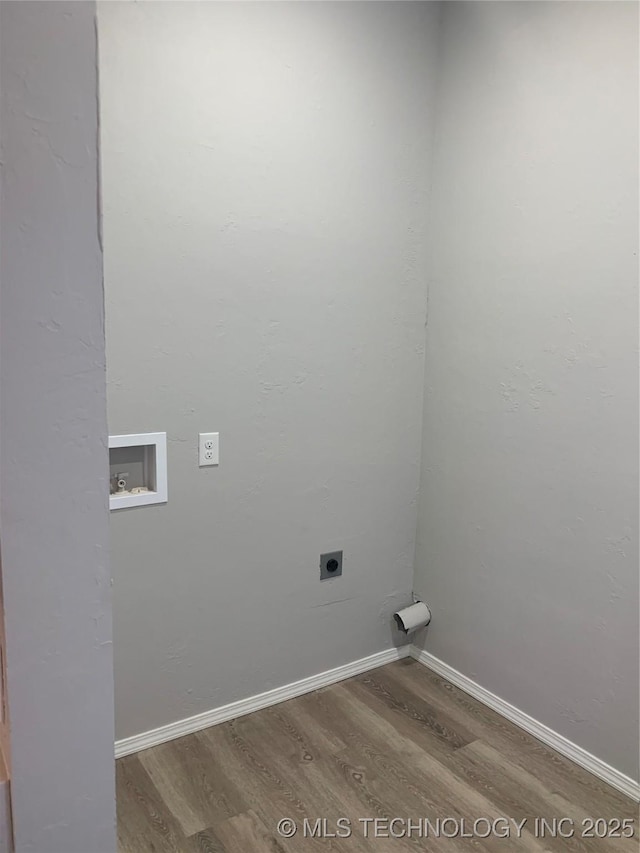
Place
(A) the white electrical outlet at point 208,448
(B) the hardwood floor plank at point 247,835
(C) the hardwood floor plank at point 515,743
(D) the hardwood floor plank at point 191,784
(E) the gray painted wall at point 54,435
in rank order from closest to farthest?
(E) the gray painted wall at point 54,435, (B) the hardwood floor plank at point 247,835, (D) the hardwood floor plank at point 191,784, (C) the hardwood floor plank at point 515,743, (A) the white electrical outlet at point 208,448

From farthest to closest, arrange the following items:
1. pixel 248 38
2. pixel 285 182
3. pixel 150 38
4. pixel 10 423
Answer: pixel 285 182 → pixel 248 38 → pixel 150 38 → pixel 10 423

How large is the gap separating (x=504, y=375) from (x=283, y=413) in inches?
30.3

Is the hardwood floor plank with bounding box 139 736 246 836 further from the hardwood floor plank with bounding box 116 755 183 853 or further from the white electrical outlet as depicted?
the white electrical outlet

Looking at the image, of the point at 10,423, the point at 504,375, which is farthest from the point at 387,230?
the point at 10,423

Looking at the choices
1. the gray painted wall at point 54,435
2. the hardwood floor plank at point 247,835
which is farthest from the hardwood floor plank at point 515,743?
the gray painted wall at point 54,435

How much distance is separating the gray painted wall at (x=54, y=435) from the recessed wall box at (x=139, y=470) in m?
1.21

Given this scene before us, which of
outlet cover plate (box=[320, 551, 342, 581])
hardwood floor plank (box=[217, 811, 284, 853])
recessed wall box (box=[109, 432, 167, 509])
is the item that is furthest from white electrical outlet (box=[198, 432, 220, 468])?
hardwood floor plank (box=[217, 811, 284, 853])

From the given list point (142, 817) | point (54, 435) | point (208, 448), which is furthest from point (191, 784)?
point (54, 435)

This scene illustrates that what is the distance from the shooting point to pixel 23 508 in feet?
2.49

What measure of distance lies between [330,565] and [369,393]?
26.0 inches

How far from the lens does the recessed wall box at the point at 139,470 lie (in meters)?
2.01

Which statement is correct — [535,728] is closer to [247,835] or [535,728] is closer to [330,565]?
[330,565]

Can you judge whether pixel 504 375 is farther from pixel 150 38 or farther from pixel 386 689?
pixel 150 38

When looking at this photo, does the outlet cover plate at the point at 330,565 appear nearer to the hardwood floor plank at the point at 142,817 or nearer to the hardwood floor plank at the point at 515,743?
the hardwood floor plank at the point at 515,743
